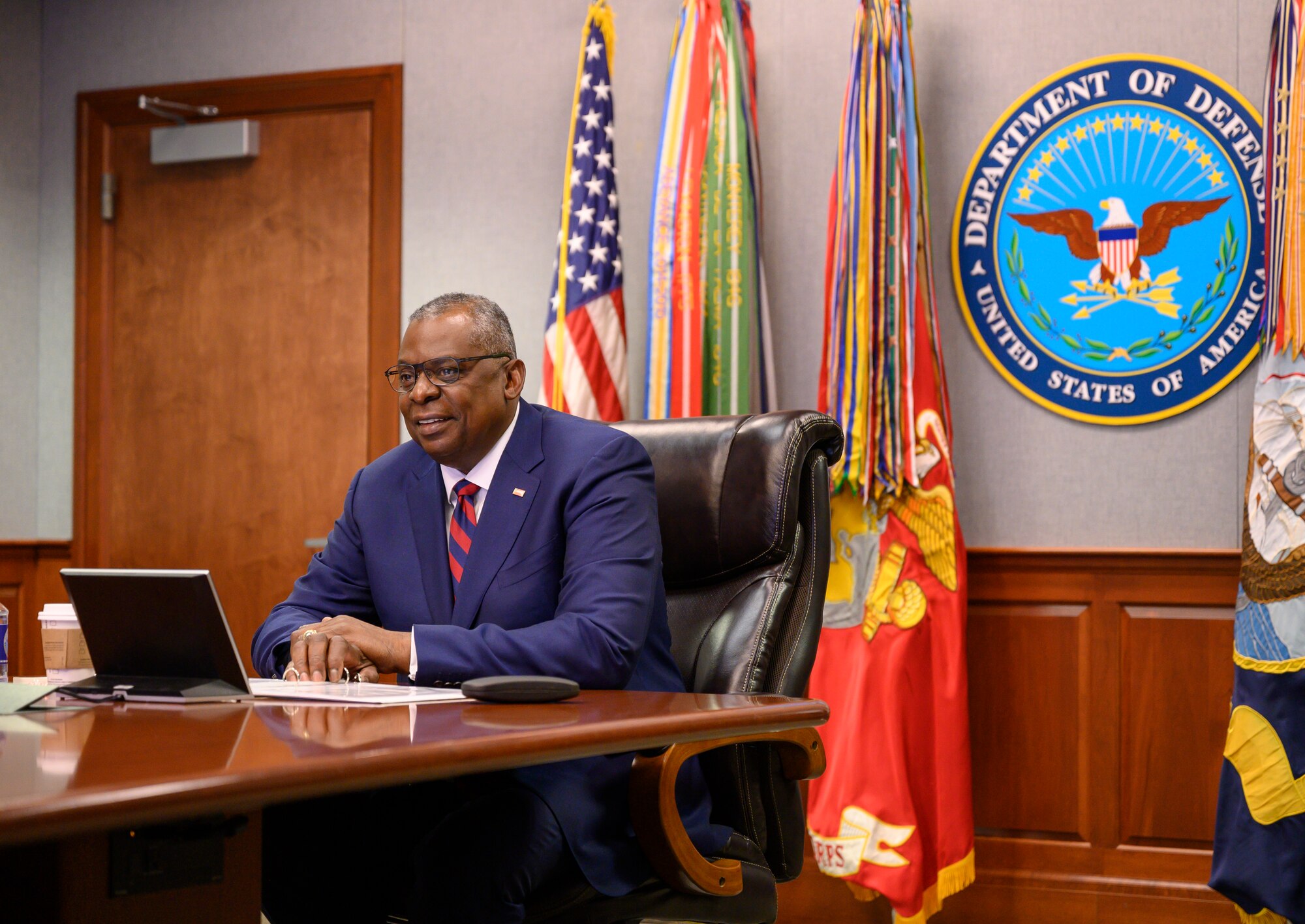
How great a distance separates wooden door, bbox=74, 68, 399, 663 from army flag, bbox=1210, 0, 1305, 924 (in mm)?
2396

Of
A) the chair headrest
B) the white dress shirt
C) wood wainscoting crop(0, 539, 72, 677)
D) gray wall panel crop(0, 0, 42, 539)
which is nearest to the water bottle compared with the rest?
the white dress shirt

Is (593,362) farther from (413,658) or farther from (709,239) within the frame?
(413,658)

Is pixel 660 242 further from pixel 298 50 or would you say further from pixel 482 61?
pixel 298 50

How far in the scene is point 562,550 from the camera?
1.79 metres

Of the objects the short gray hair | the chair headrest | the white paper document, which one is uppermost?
the short gray hair

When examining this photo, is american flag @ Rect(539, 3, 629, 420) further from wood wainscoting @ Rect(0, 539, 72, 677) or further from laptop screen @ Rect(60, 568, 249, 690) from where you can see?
A: laptop screen @ Rect(60, 568, 249, 690)

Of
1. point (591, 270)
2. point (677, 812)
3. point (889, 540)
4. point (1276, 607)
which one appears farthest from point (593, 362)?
point (677, 812)

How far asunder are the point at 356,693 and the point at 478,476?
1.94 feet

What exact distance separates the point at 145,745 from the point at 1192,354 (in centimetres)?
278

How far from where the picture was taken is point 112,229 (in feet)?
13.8

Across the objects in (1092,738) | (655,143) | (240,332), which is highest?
(655,143)

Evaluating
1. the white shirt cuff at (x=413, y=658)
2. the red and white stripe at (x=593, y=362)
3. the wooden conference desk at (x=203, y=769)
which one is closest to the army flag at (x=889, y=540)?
the red and white stripe at (x=593, y=362)

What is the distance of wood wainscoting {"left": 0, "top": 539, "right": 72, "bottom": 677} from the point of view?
4062 millimetres

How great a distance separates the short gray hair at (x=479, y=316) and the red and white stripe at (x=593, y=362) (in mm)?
1342
